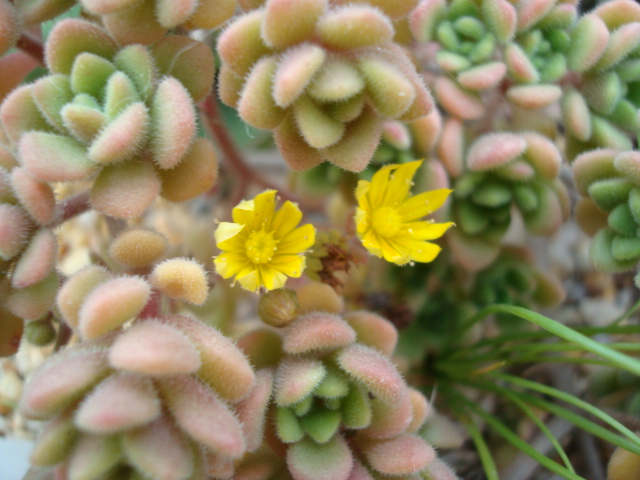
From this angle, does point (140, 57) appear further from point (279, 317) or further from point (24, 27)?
point (279, 317)

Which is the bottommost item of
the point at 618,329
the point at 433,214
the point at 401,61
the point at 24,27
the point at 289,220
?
the point at 618,329

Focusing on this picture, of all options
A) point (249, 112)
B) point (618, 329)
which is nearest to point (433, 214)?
point (618, 329)

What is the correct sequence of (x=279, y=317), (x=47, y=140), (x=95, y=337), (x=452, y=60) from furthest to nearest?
(x=452, y=60) < (x=279, y=317) < (x=47, y=140) < (x=95, y=337)

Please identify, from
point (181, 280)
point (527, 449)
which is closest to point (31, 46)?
point (181, 280)

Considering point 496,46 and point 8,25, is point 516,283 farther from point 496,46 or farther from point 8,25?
point 8,25

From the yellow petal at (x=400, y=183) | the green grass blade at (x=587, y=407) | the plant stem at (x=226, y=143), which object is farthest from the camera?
the plant stem at (x=226, y=143)

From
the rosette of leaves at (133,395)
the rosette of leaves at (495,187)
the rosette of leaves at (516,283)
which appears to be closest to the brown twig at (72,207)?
the rosette of leaves at (133,395)

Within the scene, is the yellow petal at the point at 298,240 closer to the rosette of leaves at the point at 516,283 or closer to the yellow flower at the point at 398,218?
the yellow flower at the point at 398,218
